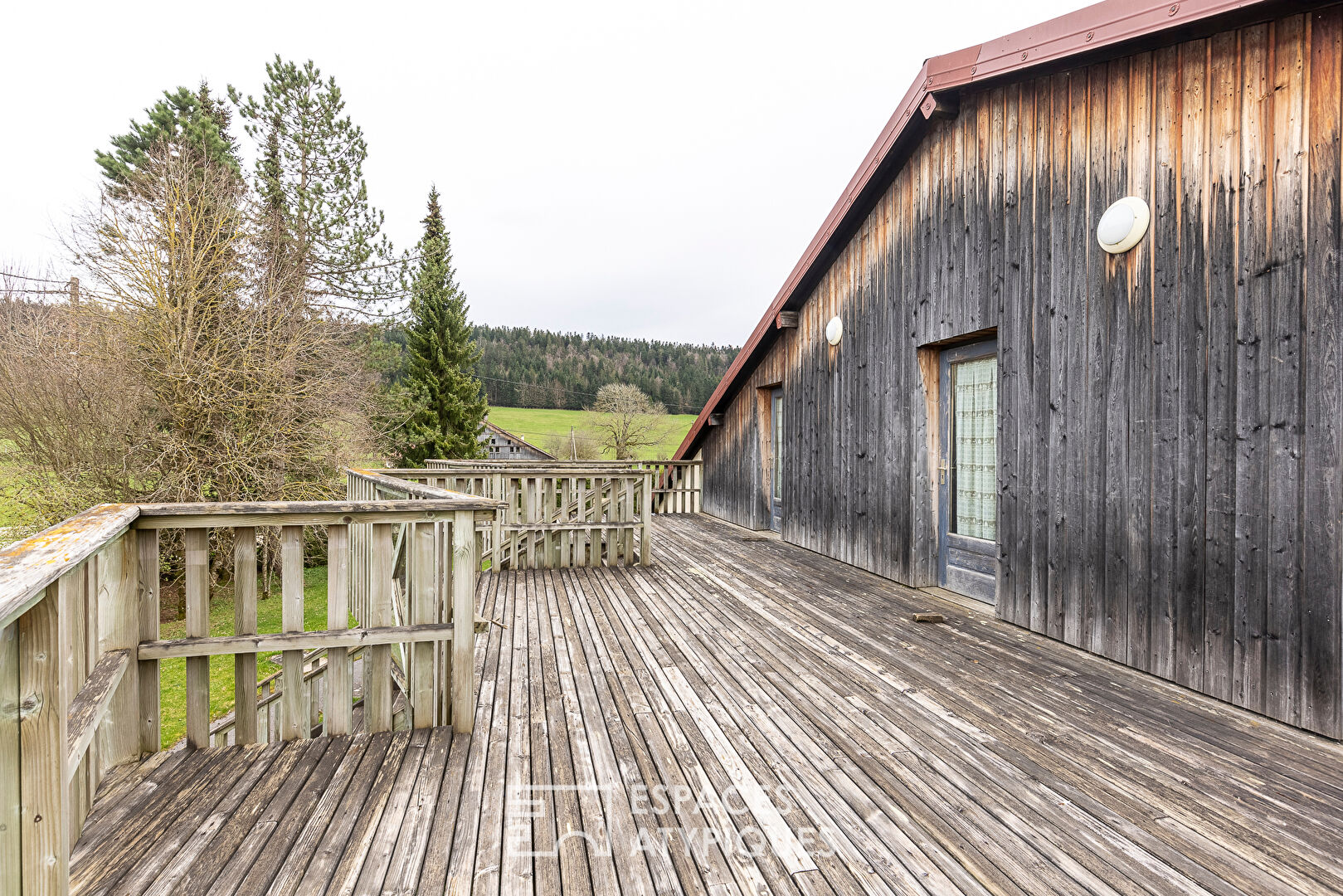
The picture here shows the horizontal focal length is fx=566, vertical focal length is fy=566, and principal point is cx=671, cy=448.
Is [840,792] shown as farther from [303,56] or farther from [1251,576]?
[303,56]

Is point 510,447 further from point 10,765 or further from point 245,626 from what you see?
point 10,765

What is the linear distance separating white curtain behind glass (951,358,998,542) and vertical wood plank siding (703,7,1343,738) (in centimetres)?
24

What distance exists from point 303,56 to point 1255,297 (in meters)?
18.0

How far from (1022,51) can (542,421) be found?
37.5 m

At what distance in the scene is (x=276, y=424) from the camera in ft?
29.1

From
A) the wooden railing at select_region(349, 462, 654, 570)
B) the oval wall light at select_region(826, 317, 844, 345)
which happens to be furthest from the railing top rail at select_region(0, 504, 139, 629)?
the oval wall light at select_region(826, 317, 844, 345)

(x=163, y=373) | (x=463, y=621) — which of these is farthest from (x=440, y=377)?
(x=463, y=621)

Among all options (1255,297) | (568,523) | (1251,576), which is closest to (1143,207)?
(1255,297)

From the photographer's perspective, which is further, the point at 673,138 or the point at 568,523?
the point at 673,138

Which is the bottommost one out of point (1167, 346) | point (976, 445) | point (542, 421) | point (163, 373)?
point (976, 445)

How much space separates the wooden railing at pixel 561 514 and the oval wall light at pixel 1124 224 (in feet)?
12.8

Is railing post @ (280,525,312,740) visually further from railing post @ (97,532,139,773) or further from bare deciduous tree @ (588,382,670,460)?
bare deciduous tree @ (588,382,670,460)

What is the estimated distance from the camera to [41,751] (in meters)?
1.15

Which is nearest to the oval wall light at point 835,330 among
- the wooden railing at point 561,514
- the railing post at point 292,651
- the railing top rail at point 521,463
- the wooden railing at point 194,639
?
the wooden railing at point 561,514
